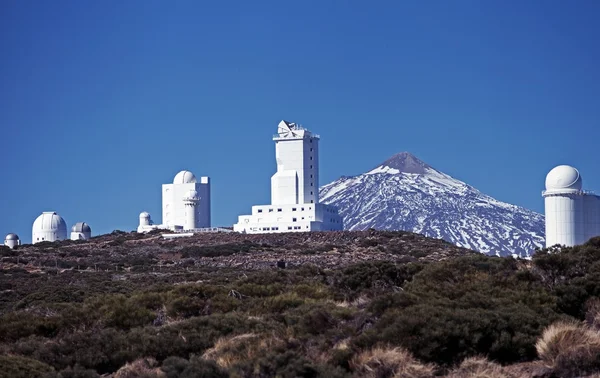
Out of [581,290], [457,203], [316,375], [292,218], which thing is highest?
[457,203]

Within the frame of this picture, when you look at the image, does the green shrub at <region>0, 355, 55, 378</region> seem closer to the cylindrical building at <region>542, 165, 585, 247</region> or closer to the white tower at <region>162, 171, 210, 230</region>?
the cylindrical building at <region>542, 165, 585, 247</region>

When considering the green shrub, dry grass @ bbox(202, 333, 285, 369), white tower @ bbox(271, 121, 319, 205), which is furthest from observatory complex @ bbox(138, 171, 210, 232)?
the green shrub

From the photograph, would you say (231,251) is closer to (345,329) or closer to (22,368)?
(345,329)

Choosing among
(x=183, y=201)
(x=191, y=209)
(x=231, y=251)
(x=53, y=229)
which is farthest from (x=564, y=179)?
(x=53, y=229)

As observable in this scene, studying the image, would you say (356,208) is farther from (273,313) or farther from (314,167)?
(273,313)

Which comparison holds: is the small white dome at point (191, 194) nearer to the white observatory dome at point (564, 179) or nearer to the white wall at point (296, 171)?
the white wall at point (296, 171)

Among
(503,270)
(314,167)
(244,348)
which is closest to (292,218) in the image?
(314,167)
